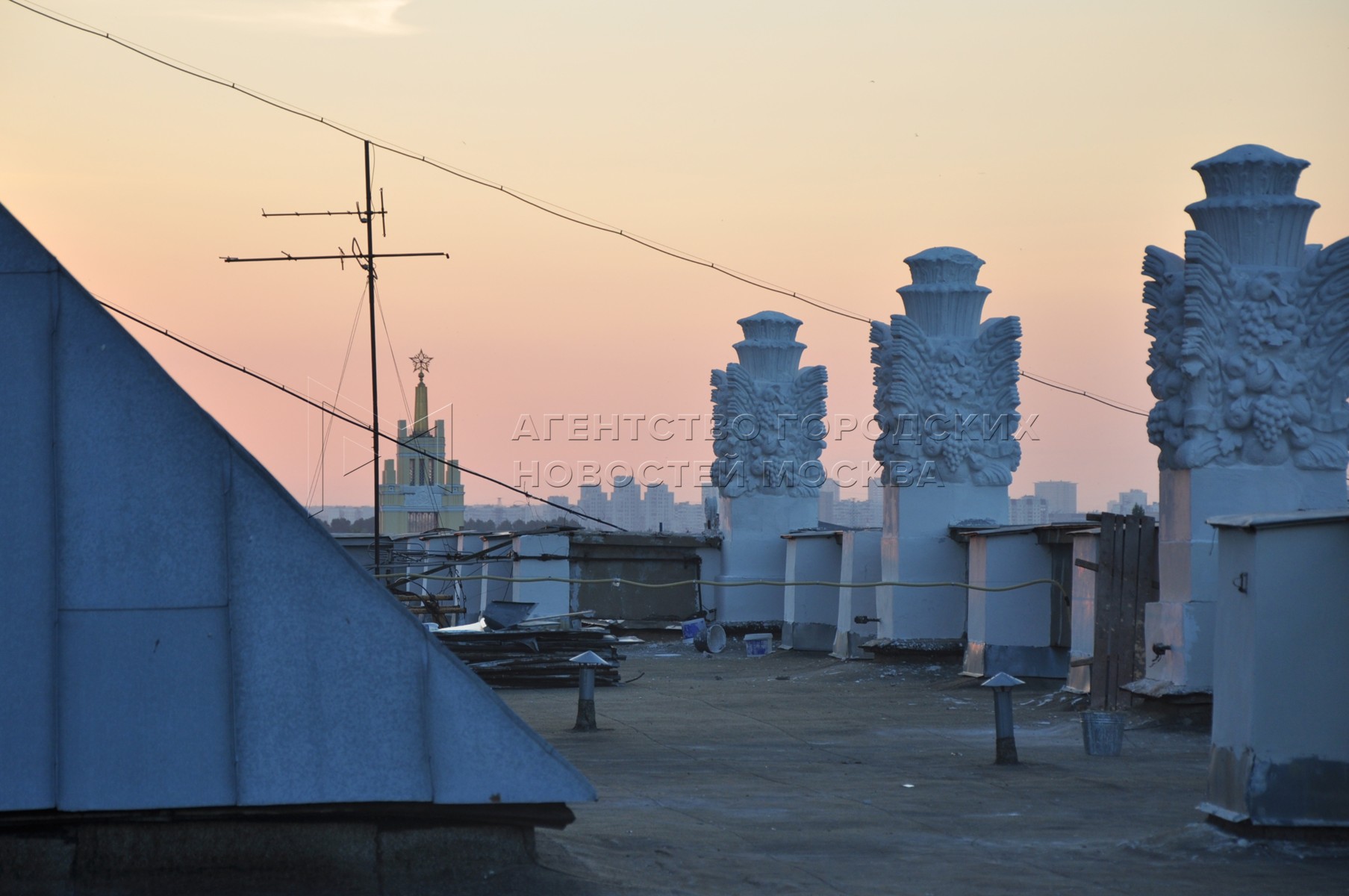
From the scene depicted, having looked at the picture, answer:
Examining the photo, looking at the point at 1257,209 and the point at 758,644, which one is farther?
the point at 758,644

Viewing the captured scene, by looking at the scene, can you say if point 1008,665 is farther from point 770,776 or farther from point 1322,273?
point 770,776

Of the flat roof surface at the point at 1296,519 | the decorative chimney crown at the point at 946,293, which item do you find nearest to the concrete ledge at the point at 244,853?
the flat roof surface at the point at 1296,519

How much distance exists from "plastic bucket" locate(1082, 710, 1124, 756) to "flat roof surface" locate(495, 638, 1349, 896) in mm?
126

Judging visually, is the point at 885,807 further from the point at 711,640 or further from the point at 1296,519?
the point at 711,640

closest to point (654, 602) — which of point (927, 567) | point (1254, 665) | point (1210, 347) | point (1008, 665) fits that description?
point (927, 567)

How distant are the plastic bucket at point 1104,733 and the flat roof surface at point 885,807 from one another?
0.13 meters

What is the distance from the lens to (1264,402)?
1576 centimetres

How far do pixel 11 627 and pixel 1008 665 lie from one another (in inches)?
608

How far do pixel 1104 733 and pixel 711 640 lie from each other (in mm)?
14967

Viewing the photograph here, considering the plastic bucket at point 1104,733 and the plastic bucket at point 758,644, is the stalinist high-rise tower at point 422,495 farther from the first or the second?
the plastic bucket at point 1104,733

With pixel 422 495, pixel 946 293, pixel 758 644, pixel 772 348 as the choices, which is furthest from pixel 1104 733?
pixel 422 495

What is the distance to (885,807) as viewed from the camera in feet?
36.3

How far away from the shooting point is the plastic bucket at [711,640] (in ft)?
92.8

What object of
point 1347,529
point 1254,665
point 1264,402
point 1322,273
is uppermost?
point 1322,273
